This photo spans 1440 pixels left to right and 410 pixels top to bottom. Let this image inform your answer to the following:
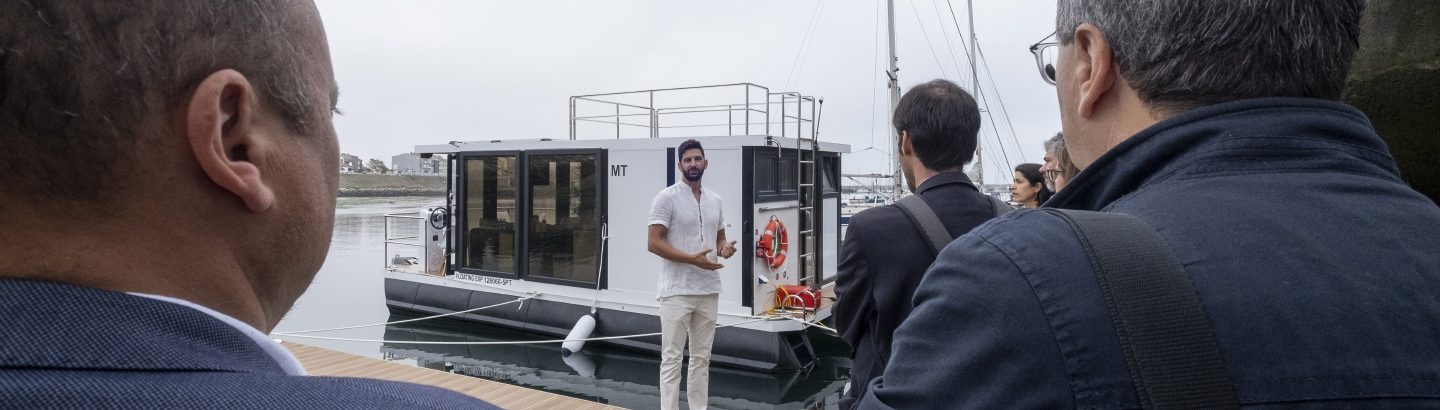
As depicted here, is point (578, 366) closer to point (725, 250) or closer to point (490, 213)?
point (490, 213)

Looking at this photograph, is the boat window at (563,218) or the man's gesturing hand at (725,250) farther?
the boat window at (563,218)

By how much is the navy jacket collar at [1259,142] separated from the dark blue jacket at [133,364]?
32.9 inches

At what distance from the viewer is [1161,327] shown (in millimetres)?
759

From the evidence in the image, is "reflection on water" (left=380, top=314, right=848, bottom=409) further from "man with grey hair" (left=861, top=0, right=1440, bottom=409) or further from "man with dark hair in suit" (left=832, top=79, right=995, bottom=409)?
"man with grey hair" (left=861, top=0, right=1440, bottom=409)

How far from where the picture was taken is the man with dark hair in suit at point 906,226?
2.31 metres

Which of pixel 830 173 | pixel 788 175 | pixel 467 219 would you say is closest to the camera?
pixel 788 175

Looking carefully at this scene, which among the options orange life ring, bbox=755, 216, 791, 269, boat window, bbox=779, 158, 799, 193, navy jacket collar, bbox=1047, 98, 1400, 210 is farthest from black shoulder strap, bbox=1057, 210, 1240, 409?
boat window, bbox=779, 158, 799, 193

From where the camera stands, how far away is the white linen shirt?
17.8ft

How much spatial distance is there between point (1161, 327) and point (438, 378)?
5577 millimetres

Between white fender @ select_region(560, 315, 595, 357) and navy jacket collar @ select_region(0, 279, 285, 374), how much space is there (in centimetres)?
816

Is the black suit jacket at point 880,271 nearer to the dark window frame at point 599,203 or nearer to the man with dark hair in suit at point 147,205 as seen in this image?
the man with dark hair in suit at point 147,205

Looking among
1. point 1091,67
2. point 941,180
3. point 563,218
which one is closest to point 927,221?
point 941,180

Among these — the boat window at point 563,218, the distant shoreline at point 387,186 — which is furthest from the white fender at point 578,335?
the distant shoreline at point 387,186

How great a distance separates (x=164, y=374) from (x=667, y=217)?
4.84 meters
